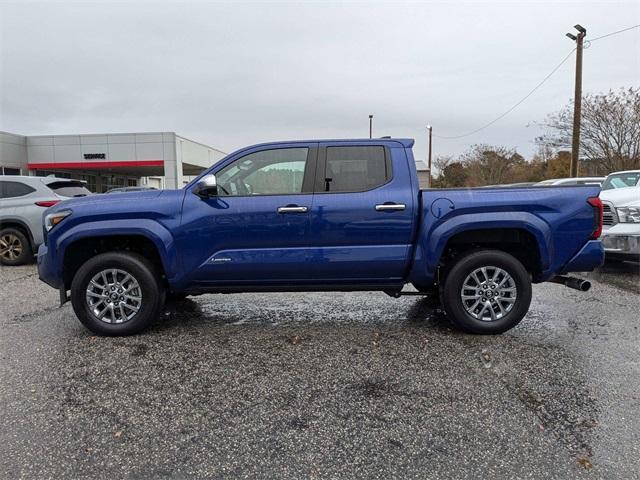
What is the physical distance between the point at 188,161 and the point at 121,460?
37825 mm

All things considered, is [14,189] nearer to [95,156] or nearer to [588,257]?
[588,257]

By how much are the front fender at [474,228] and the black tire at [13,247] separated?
26.3 ft

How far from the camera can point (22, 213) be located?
27.4 feet

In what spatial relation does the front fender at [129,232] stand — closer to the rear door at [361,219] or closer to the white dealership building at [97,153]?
the rear door at [361,219]

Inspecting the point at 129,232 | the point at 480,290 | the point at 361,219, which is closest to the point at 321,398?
the point at 361,219

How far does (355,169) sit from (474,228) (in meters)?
1.29

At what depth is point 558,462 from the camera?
240 centimetres

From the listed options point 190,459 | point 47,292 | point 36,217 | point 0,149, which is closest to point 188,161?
point 0,149

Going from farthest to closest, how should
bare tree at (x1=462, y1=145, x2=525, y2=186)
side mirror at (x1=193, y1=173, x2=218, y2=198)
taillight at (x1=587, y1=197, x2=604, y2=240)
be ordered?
bare tree at (x1=462, y1=145, x2=525, y2=186) → taillight at (x1=587, y1=197, x2=604, y2=240) → side mirror at (x1=193, y1=173, x2=218, y2=198)

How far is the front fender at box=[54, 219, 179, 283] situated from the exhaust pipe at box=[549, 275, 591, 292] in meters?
3.92

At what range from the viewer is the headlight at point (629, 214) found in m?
6.82

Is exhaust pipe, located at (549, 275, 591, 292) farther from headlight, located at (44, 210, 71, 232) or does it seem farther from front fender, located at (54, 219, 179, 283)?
headlight, located at (44, 210, 71, 232)

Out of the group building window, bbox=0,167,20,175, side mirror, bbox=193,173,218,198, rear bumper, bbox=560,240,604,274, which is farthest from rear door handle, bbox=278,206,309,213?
building window, bbox=0,167,20,175

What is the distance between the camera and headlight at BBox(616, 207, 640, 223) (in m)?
6.82
